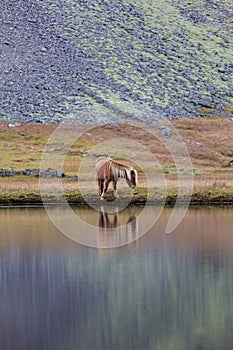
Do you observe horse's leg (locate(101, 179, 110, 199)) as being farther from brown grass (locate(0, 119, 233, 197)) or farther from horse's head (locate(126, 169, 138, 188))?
brown grass (locate(0, 119, 233, 197))

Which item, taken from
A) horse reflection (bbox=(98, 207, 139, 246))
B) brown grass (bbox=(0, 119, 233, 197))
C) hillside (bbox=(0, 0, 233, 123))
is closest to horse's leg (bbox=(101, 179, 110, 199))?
horse reflection (bbox=(98, 207, 139, 246))

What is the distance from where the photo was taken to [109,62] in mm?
100062

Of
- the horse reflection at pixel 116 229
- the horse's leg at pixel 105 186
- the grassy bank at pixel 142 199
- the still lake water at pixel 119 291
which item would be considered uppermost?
the horse's leg at pixel 105 186

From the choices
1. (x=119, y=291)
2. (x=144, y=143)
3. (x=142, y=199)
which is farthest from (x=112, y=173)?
(x=144, y=143)

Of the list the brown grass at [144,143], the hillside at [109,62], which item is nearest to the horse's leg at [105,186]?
the brown grass at [144,143]

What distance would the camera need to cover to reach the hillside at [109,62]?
88188 mm

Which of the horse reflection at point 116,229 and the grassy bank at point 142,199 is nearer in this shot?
the horse reflection at point 116,229

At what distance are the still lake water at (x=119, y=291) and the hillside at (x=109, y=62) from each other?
2116 inches

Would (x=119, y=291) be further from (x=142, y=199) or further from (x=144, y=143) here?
(x=144, y=143)

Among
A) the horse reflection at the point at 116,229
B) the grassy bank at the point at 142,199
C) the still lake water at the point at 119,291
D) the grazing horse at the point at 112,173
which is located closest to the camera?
the still lake water at the point at 119,291

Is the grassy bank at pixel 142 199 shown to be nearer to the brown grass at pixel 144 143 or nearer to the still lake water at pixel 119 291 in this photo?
the brown grass at pixel 144 143

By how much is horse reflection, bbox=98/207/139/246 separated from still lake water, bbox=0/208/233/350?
0.86m

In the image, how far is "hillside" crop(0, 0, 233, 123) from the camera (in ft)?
289

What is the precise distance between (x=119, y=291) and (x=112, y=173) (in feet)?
59.9
